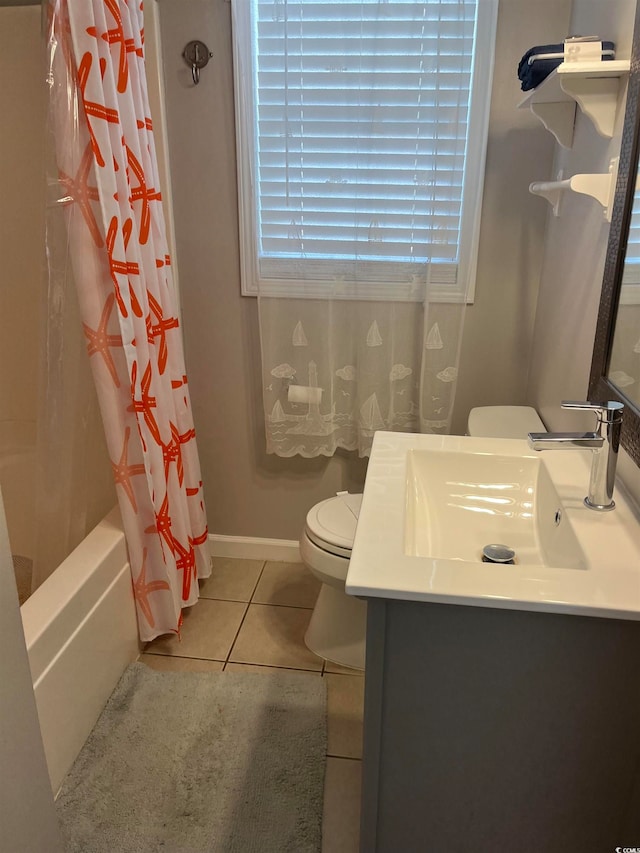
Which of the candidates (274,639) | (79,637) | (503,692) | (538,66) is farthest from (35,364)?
(503,692)

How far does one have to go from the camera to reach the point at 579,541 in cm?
113

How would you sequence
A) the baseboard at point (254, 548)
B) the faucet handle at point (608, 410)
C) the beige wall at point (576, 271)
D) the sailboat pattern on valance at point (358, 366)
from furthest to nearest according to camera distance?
the baseboard at point (254, 548) → the sailboat pattern on valance at point (358, 366) → the beige wall at point (576, 271) → the faucet handle at point (608, 410)

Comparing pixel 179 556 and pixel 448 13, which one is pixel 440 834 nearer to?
pixel 179 556

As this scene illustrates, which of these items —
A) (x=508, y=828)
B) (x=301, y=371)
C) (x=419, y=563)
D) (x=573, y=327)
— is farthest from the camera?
(x=301, y=371)

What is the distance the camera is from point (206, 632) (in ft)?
7.39

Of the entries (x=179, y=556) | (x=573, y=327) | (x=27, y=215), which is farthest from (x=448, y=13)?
(x=179, y=556)

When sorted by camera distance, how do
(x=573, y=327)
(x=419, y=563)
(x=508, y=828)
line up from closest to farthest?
(x=419, y=563) < (x=508, y=828) < (x=573, y=327)

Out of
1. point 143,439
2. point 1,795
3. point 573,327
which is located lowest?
point 1,795

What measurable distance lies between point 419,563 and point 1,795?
2.63 feet

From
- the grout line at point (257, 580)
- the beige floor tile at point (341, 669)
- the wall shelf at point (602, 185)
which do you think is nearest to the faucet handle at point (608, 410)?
the wall shelf at point (602, 185)

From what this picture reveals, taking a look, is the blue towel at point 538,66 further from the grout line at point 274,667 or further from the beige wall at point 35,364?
the grout line at point 274,667

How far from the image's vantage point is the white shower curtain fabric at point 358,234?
198cm

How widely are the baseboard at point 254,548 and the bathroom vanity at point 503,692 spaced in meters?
1.44

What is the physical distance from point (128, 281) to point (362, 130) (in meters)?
0.89
